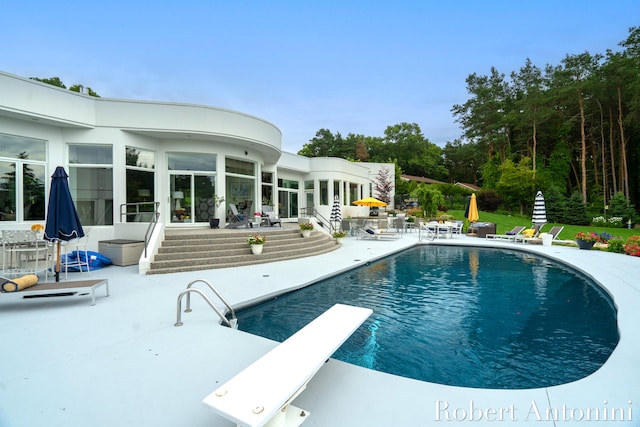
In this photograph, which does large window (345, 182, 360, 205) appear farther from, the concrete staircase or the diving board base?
the diving board base

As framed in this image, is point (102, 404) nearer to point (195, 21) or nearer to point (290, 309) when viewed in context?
point (290, 309)

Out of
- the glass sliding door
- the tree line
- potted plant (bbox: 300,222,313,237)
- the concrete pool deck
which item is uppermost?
the tree line

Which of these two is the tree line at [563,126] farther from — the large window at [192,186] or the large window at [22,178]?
the large window at [22,178]

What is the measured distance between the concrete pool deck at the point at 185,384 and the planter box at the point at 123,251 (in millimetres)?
3667

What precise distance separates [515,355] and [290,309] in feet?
10.9

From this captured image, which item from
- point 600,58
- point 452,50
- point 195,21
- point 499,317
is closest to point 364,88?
point 452,50

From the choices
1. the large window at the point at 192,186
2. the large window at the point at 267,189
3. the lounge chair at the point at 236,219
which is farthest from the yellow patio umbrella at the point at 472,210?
the large window at the point at 192,186

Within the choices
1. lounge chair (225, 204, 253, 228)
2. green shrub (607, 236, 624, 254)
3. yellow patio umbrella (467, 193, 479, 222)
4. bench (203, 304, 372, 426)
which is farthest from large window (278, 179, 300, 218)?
bench (203, 304, 372, 426)

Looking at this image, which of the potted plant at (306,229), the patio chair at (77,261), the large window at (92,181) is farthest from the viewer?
the potted plant at (306,229)

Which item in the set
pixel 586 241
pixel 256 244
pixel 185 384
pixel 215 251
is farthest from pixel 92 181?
pixel 586 241

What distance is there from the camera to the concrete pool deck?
2225 millimetres

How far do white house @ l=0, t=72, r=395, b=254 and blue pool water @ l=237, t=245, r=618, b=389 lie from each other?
6.38 meters

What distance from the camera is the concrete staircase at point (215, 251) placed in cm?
800

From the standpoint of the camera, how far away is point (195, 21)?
14.1m
